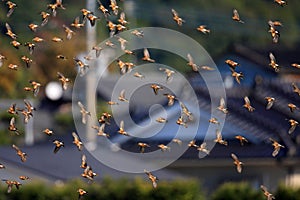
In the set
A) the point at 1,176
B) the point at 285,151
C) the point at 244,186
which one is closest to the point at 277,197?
the point at 244,186

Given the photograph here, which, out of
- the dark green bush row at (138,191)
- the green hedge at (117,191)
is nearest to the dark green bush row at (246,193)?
the dark green bush row at (138,191)

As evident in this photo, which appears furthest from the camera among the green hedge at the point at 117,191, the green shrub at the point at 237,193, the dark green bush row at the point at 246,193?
the green shrub at the point at 237,193

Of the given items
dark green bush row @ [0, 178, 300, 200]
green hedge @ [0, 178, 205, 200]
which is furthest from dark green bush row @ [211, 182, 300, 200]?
green hedge @ [0, 178, 205, 200]

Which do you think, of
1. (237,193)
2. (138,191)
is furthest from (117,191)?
(237,193)

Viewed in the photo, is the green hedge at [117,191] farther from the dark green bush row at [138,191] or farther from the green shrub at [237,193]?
the green shrub at [237,193]

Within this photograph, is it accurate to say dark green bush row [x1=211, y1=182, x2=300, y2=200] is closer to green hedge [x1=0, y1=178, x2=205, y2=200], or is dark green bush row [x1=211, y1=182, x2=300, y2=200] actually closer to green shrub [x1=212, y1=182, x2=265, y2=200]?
green shrub [x1=212, y1=182, x2=265, y2=200]

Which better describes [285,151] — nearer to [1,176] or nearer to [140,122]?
[140,122]

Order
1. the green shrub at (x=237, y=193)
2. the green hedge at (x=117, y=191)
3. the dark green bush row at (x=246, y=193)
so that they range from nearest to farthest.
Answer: the dark green bush row at (x=246, y=193)
the green hedge at (x=117, y=191)
the green shrub at (x=237, y=193)

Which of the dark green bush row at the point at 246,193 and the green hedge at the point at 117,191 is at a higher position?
the dark green bush row at the point at 246,193
